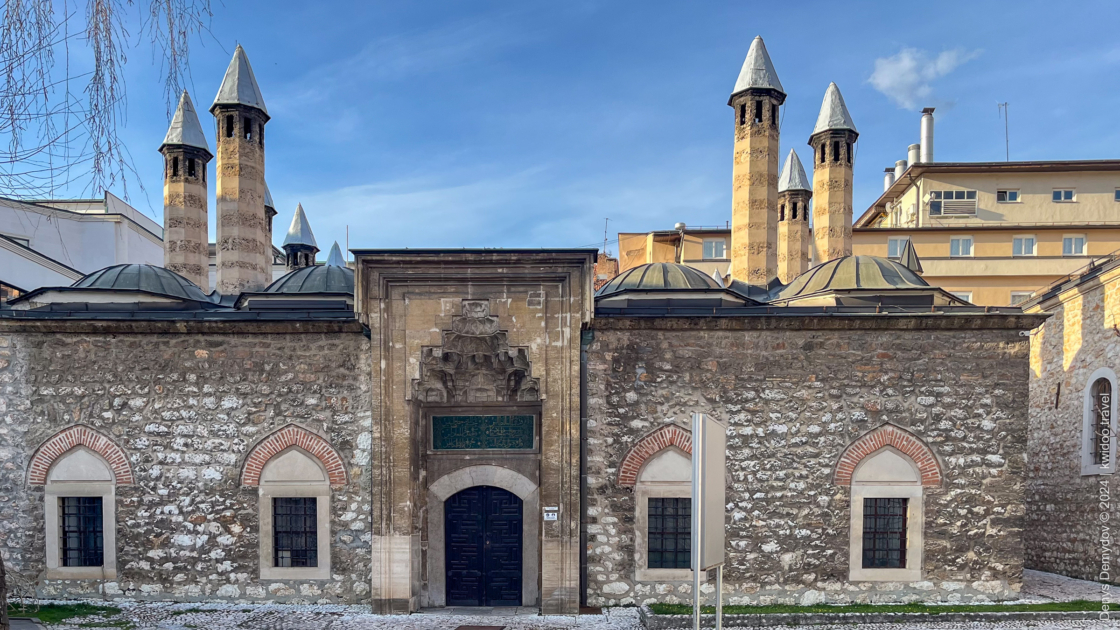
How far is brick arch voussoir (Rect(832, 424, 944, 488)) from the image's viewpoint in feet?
25.7

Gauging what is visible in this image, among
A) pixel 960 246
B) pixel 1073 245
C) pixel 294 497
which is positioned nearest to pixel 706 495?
pixel 294 497

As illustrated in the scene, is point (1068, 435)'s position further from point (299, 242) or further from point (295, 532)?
point (299, 242)

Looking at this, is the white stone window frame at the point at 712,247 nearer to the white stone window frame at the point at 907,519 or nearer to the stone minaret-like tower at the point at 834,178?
the stone minaret-like tower at the point at 834,178

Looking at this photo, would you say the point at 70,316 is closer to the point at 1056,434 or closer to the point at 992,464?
the point at 992,464

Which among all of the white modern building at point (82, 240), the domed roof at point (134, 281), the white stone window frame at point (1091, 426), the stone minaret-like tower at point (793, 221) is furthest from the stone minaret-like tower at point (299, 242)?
the white stone window frame at point (1091, 426)

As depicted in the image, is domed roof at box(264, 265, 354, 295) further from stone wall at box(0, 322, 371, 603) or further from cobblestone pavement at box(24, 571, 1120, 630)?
cobblestone pavement at box(24, 571, 1120, 630)

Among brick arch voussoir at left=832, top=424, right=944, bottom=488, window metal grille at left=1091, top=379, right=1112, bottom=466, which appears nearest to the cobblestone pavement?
brick arch voussoir at left=832, top=424, right=944, bottom=488

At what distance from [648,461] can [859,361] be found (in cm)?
273

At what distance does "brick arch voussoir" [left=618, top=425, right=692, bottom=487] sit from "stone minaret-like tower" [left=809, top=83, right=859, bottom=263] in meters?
9.42

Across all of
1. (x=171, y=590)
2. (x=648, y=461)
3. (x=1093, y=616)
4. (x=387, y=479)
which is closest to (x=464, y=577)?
(x=387, y=479)

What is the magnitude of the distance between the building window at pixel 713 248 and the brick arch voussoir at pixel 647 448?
18223mm

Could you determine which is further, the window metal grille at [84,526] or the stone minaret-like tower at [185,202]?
the stone minaret-like tower at [185,202]

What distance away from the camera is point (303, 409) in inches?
312

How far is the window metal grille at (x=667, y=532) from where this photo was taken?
788 centimetres
